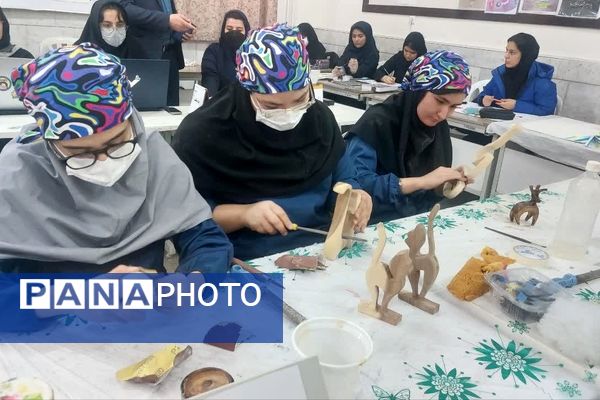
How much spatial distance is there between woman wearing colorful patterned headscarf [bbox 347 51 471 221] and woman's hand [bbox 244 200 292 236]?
58cm

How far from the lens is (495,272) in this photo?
1172 millimetres

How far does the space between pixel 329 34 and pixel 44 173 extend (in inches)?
234

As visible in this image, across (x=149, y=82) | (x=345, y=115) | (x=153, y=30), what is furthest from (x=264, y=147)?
(x=153, y=30)

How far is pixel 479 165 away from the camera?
1774 millimetres

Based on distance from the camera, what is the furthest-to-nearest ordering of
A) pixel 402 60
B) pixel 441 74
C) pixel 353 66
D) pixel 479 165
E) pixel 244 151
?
pixel 353 66 < pixel 402 60 < pixel 441 74 < pixel 479 165 < pixel 244 151

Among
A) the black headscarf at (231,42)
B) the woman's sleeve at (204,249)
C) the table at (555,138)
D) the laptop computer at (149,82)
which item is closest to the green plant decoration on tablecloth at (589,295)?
the woman's sleeve at (204,249)

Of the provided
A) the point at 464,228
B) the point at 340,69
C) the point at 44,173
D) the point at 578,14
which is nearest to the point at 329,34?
the point at 340,69

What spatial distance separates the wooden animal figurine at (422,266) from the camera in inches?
41.3

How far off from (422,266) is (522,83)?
3.71m

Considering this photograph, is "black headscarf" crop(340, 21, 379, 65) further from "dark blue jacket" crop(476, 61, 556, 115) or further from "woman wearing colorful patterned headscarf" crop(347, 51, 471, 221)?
"woman wearing colorful patterned headscarf" crop(347, 51, 471, 221)

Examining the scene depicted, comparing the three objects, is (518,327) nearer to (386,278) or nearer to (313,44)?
(386,278)

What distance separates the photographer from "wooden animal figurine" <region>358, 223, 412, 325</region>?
3.32ft

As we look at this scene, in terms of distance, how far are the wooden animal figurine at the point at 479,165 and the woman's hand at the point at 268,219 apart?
2.46ft


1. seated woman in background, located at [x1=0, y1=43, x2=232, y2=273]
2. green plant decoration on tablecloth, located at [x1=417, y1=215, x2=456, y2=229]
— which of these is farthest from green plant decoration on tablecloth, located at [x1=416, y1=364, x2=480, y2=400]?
green plant decoration on tablecloth, located at [x1=417, y1=215, x2=456, y2=229]
